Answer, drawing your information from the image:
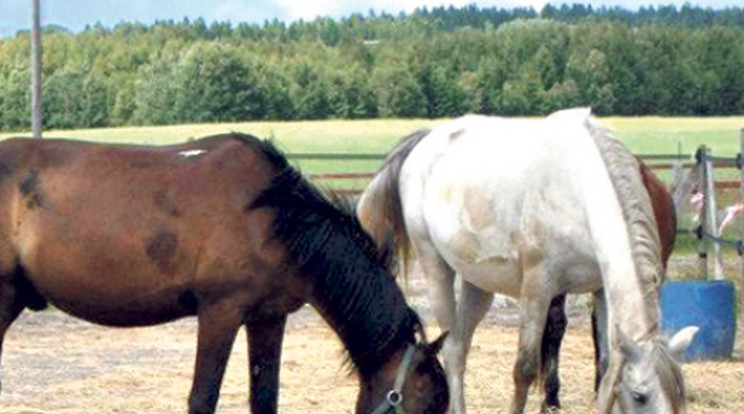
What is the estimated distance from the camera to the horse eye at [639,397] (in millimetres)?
6484

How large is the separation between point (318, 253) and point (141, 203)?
0.78m

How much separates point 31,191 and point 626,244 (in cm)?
262

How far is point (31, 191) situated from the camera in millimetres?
6656

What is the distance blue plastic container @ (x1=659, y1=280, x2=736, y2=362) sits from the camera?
37.4 feet

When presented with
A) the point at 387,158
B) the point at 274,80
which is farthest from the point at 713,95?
the point at 387,158

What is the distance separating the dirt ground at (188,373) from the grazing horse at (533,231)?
83 centimetres

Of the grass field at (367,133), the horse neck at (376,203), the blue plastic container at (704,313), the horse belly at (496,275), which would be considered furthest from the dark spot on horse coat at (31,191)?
the grass field at (367,133)

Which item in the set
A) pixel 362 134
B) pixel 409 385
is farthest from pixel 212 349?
pixel 362 134

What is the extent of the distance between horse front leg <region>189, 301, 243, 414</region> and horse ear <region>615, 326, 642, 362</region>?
1.55m

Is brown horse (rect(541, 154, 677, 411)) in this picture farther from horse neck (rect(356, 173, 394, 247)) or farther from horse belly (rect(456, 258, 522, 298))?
horse neck (rect(356, 173, 394, 247))

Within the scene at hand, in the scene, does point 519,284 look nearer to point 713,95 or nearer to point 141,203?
point 141,203

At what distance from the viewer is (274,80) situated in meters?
46.9

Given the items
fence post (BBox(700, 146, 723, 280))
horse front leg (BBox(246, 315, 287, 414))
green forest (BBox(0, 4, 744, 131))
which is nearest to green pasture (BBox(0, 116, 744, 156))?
green forest (BBox(0, 4, 744, 131))

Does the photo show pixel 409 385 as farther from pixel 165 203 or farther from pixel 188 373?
pixel 188 373
